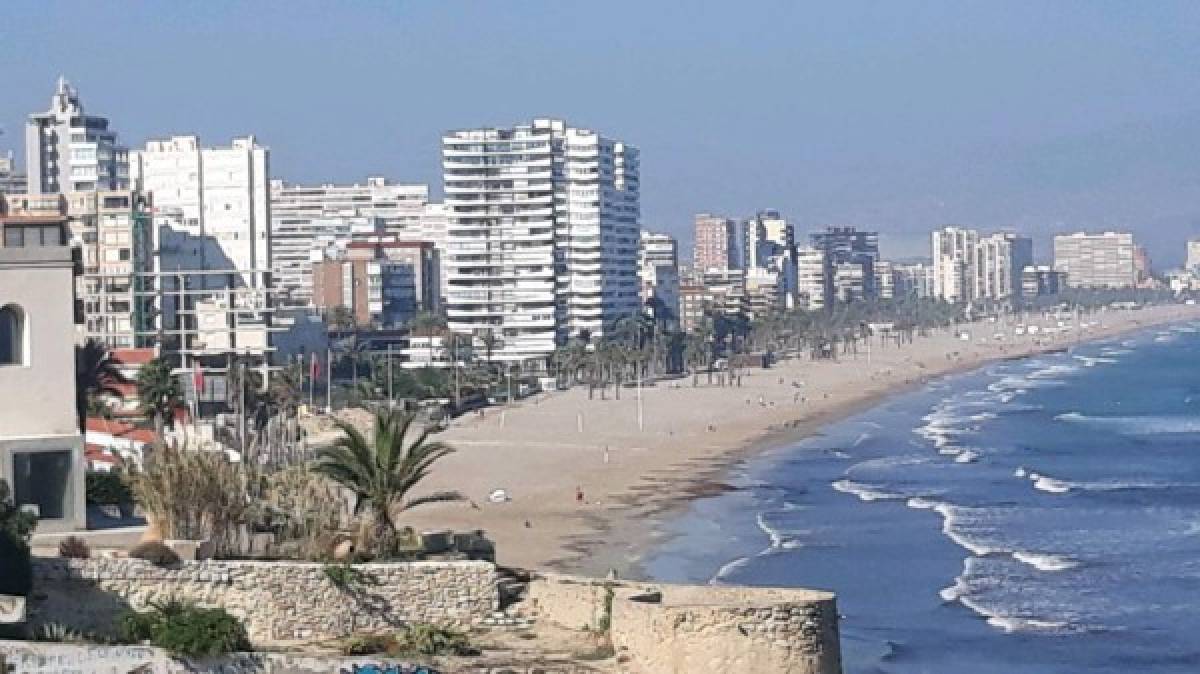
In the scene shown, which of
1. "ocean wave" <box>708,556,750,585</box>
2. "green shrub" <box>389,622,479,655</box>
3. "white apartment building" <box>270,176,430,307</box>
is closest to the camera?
"green shrub" <box>389,622,479,655</box>

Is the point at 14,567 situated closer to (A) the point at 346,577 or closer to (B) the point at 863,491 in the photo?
(A) the point at 346,577

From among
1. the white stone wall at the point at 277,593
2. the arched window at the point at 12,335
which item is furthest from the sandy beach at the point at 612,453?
the white stone wall at the point at 277,593

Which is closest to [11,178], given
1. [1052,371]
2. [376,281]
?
[376,281]

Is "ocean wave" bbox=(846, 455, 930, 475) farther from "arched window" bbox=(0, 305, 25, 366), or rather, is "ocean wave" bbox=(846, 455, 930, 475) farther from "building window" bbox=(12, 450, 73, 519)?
"arched window" bbox=(0, 305, 25, 366)

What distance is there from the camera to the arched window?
811 inches

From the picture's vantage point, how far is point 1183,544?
154ft

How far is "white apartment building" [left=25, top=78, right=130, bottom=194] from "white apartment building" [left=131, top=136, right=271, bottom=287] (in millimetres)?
6564

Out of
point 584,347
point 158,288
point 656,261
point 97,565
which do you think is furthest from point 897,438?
point 656,261

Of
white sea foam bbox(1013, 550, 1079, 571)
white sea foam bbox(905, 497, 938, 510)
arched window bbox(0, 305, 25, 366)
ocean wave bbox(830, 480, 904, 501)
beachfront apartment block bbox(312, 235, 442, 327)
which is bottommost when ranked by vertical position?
white sea foam bbox(1013, 550, 1079, 571)

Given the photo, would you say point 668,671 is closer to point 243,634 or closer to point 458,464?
point 243,634

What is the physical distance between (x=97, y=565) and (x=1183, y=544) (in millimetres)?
33476

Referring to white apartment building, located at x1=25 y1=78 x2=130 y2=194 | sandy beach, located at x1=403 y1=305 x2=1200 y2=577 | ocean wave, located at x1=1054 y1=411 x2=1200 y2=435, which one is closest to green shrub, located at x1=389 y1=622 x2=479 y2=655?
sandy beach, located at x1=403 y1=305 x2=1200 y2=577

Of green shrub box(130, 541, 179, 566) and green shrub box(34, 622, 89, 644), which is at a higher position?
green shrub box(130, 541, 179, 566)

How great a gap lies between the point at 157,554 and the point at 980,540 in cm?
3207
